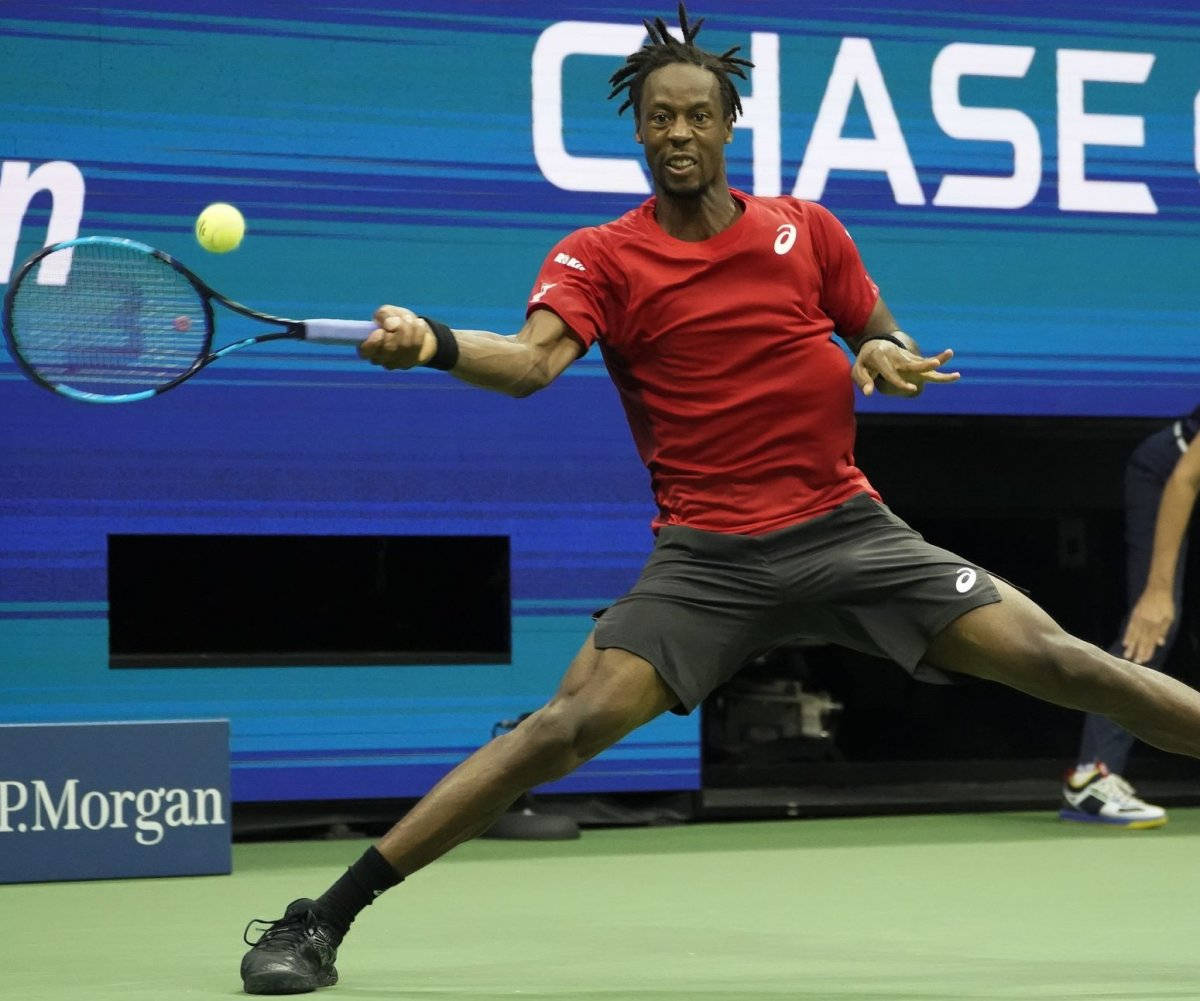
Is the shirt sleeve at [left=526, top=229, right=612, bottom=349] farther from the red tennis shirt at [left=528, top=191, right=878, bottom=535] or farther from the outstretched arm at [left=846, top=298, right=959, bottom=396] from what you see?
the outstretched arm at [left=846, top=298, right=959, bottom=396]

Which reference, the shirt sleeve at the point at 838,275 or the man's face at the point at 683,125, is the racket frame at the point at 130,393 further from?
the shirt sleeve at the point at 838,275

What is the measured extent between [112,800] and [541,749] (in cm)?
232

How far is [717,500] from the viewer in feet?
13.5

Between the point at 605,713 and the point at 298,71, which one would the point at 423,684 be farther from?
the point at 605,713

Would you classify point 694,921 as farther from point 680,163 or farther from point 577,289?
point 680,163

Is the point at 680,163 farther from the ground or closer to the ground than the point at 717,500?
farther from the ground

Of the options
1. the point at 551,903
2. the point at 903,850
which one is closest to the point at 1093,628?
the point at 903,850

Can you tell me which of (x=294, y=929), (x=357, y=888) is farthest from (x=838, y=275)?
(x=294, y=929)

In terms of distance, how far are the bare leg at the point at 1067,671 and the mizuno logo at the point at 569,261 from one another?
40.2 inches

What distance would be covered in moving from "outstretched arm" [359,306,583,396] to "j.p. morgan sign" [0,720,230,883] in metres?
2.26

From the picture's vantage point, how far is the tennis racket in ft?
13.5

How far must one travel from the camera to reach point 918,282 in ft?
24.3

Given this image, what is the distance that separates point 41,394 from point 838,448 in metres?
3.35

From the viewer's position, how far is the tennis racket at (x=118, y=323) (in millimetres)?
4109
